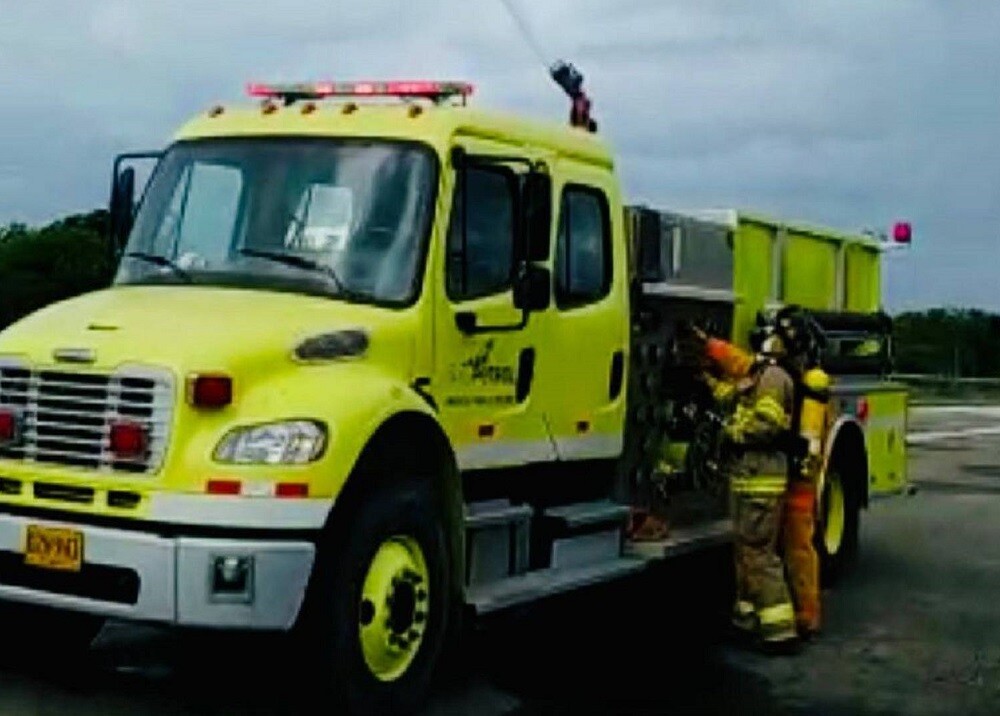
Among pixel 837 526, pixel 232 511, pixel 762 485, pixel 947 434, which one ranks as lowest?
pixel 947 434

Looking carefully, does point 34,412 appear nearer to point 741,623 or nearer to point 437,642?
point 437,642

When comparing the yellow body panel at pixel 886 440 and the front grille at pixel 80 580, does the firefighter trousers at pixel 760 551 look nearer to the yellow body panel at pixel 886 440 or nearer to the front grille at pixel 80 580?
the yellow body panel at pixel 886 440

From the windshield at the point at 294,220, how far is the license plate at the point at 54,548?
1.46 metres

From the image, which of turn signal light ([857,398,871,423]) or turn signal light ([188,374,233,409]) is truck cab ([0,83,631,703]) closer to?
turn signal light ([188,374,233,409])

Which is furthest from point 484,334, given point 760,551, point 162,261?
point 760,551

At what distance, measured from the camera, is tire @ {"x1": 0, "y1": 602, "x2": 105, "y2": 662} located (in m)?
8.19

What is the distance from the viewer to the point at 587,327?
909 cm

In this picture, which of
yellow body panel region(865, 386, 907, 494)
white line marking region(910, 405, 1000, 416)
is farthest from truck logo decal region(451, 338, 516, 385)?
white line marking region(910, 405, 1000, 416)

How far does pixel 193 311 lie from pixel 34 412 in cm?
77

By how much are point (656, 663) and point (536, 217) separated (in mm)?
2441

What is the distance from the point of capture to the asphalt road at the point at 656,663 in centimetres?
786

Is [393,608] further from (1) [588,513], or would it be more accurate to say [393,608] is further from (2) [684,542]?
(2) [684,542]

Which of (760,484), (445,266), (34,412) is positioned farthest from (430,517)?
(760,484)

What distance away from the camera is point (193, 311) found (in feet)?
24.3
